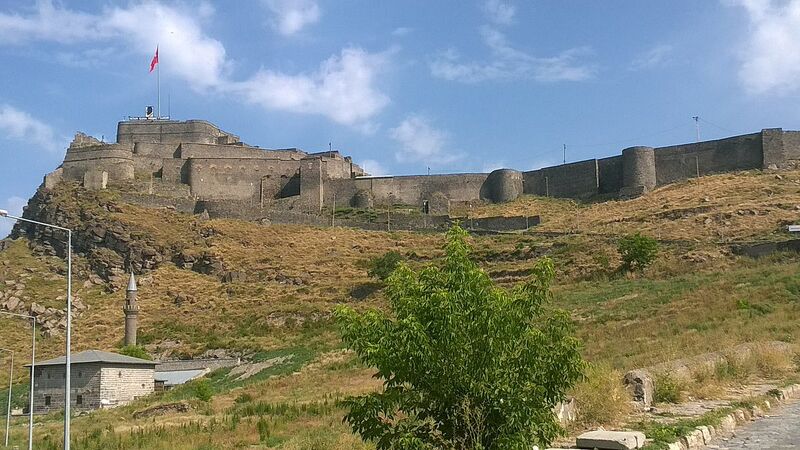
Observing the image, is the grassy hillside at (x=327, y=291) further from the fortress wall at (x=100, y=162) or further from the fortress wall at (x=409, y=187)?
the fortress wall at (x=409, y=187)

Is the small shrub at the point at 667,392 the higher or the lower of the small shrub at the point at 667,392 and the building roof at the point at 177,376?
the higher

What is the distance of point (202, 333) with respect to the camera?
46875mm

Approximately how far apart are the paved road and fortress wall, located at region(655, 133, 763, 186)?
2085 inches

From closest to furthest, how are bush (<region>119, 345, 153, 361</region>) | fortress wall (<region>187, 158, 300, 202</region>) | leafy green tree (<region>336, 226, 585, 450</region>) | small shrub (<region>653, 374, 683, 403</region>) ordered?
leafy green tree (<region>336, 226, 585, 450</region>), small shrub (<region>653, 374, 683, 403</region>), bush (<region>119, 345, 153, 361</region>), fortress wall (<region>187, 158, 300, 202</region>)

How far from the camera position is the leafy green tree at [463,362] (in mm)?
8547

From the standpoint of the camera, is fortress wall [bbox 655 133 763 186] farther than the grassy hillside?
Yes

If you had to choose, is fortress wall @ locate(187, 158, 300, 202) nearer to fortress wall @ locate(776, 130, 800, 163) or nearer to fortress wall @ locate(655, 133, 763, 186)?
fortress wall @ locate(655, 133, 763, 186)

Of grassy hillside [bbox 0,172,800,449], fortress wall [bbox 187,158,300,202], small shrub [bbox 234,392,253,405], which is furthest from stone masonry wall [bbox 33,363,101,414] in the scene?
fortress wall [bbox 187,158,300,202]

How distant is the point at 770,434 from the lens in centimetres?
1068

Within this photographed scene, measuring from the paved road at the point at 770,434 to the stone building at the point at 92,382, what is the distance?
28.3 metres

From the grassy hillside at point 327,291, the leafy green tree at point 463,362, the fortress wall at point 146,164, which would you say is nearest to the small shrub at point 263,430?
the grassy hillside at point 327,291

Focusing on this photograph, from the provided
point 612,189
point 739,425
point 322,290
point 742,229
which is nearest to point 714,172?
point 612,189

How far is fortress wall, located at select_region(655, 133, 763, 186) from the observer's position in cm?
6081

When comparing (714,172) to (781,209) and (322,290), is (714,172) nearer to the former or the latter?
(781,209)
